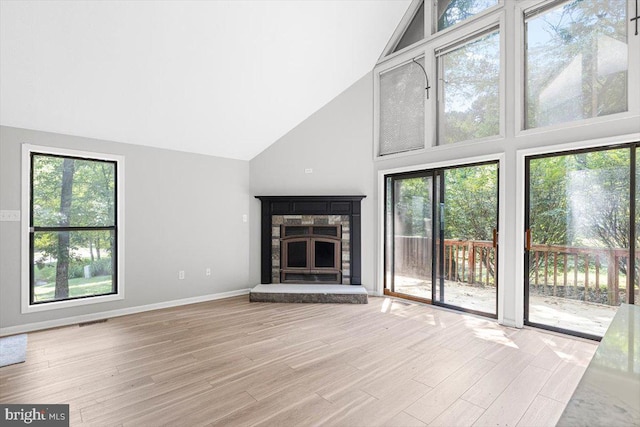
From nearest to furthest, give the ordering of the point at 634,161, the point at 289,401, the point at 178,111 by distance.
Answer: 1. the point at 289,401
2. the point at 634,161
3. the point at 178,111

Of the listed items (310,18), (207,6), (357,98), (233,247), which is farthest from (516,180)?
(233,247)

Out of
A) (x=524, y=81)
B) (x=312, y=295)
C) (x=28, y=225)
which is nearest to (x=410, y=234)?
(x=312, y=295)

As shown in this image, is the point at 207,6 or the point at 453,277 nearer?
the point at 207,6

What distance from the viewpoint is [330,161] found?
203 inches

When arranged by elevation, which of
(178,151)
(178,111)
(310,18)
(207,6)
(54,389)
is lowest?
(54,389)

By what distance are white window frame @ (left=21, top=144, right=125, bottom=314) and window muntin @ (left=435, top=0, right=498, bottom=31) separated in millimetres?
4764

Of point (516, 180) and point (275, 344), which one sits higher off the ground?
point (516, 180)

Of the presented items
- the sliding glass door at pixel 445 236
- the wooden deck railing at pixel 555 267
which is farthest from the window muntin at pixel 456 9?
the wooden deck railing at pixel 555 267

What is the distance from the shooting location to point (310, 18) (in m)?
3.66

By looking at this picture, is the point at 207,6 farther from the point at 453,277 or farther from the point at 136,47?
the point at 453,277

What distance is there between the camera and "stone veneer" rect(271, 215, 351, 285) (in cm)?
505

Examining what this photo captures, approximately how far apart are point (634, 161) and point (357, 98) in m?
3.50

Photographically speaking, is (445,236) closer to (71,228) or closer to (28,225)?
(71,228)

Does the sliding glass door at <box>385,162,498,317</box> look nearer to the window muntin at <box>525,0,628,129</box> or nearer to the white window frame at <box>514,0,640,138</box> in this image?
the white window frame at <box>514,0,640,138</box>
